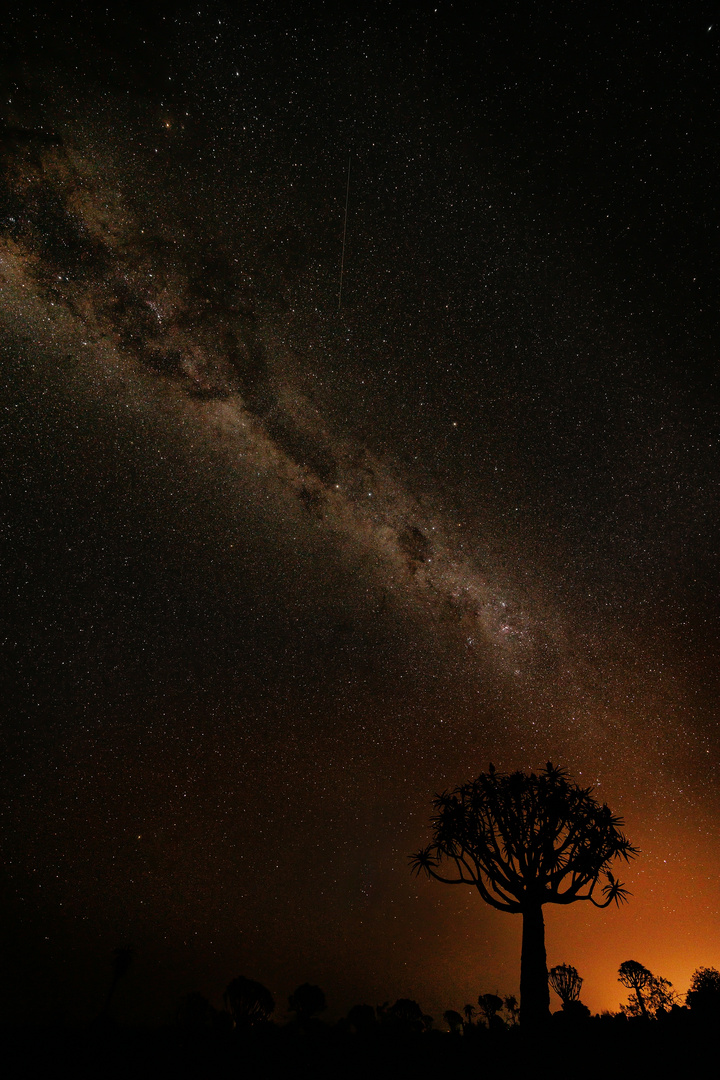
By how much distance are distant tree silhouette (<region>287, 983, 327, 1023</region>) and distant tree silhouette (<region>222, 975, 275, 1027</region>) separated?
6.57 feet

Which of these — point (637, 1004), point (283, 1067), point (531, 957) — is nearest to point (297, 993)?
point (637, 1004)

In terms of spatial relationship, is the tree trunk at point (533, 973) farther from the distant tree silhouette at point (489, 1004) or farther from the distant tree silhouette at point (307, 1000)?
the distant tree silhouette at point (489, 1004)

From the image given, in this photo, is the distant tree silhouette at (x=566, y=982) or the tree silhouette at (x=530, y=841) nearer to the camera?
the tree silhouette at (x=530, y=841)

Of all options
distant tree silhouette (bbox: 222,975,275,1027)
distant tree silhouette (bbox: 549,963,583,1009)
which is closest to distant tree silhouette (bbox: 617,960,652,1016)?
distant tree silhouette (bbox: 549,963,583,1009)

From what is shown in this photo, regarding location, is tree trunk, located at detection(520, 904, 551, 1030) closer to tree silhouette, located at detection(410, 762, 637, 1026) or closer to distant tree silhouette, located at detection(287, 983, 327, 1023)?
tree silhouette, located at detection(410, 762, 637, 1026)

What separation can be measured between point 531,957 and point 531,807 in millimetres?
3537

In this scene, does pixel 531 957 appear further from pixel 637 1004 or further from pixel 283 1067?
pixel 637 1004

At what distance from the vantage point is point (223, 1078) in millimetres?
8453

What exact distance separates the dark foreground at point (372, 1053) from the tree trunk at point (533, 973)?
483 millimetres

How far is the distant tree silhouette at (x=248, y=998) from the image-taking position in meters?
31.4

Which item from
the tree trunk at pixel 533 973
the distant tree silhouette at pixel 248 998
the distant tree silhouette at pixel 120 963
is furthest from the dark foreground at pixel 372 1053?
the distant tree silhouette at pixel 120 963

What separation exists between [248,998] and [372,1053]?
1174 inches

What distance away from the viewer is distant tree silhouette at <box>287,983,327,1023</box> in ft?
109

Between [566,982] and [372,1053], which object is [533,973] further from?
[566,982]
